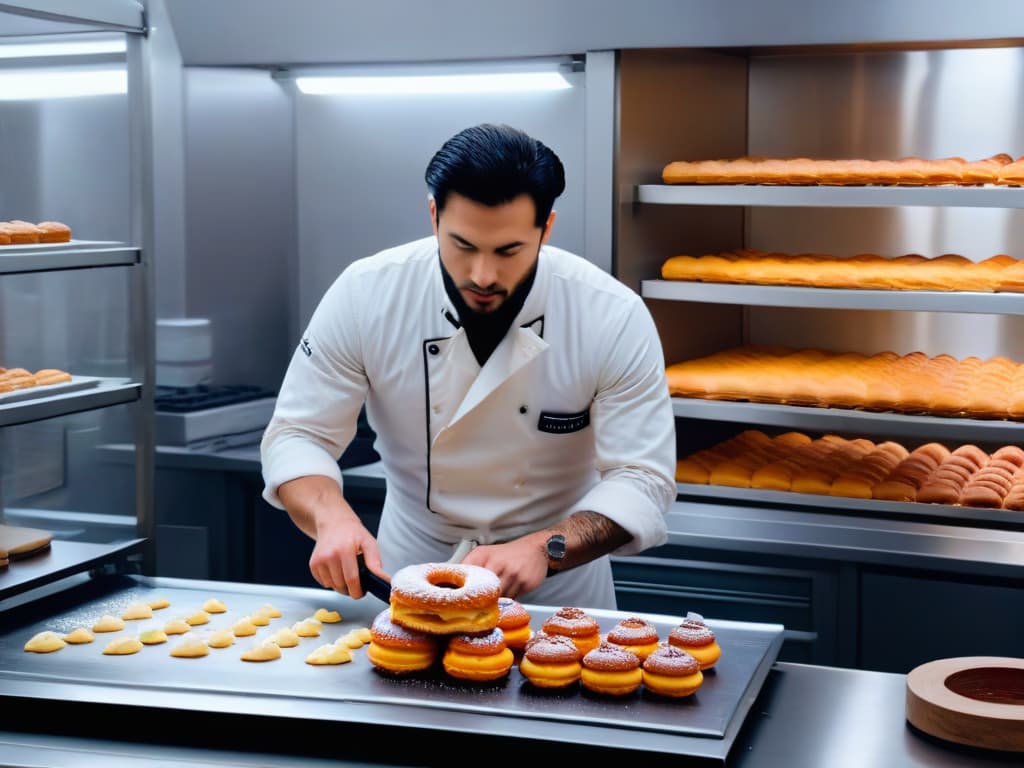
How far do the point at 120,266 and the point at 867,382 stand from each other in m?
1.88

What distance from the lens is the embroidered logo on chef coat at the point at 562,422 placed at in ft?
8.87

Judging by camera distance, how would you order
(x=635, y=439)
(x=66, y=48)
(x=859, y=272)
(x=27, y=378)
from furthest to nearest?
(x=859, y=272), (x=66, y=48), (x=27, y=378), (x=635, y=439)

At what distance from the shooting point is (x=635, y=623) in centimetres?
210

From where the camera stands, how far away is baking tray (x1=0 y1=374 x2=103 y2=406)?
9.34 feet

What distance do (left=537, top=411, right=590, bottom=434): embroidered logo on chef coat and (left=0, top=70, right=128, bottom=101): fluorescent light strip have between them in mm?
1385

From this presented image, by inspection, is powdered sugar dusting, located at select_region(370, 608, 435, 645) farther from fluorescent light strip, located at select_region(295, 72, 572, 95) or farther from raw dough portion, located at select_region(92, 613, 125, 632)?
fluorescent light strip, located at select_region(295, 72, 572, 95)

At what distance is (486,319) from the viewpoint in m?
2.63

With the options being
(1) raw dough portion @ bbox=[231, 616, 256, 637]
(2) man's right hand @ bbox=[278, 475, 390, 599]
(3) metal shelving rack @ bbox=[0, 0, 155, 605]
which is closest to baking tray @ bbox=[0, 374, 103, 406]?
(3) metal shelving rack @ bbox=[0, 0, 155, 605]

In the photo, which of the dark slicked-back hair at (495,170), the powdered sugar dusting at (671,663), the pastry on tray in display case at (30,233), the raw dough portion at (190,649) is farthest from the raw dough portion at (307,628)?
the pastry on tray in display case at (30,233)

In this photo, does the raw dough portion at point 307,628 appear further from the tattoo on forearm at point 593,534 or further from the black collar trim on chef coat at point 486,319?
the black collar trim on chef coat at point 486,319

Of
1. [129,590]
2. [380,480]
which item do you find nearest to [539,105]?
[380,480]

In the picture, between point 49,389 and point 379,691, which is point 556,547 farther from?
point 49,389

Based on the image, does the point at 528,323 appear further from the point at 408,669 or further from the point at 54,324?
the point at 54,324

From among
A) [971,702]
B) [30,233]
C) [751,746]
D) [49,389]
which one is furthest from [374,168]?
[971,702]
